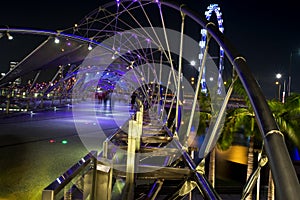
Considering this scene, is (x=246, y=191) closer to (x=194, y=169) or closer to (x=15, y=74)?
(x=194, y=169)

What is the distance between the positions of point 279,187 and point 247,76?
1.15 metres

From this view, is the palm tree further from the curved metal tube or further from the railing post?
the railing post

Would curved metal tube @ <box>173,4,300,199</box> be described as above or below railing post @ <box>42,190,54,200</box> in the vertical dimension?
above

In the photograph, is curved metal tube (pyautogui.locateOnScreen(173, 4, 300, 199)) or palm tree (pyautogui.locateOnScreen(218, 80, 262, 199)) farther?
palm tree (pyautogui.locateOnScreen(218, 80, 262, 199))

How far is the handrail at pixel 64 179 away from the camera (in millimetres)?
1667

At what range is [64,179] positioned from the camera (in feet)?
6.48

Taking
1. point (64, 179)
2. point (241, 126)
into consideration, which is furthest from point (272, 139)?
point (241, 126)

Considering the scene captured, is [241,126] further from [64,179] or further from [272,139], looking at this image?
[64,179]

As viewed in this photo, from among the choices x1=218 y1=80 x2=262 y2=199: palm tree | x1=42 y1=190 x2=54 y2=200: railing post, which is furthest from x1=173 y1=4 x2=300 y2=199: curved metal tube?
x1=218 y1=80 x2=262 y2=199: palm tree

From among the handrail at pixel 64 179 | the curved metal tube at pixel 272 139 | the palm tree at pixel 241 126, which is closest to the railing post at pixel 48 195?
the handrail at pixel 64 179

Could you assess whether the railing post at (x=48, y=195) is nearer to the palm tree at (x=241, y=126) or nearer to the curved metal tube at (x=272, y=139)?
the curved metal tube at (x=272, y=139)

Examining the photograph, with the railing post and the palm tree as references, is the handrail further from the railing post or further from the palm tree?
the palm tree

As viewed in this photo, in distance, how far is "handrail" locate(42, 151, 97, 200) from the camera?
65.6 inches

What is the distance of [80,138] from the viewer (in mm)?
11180
